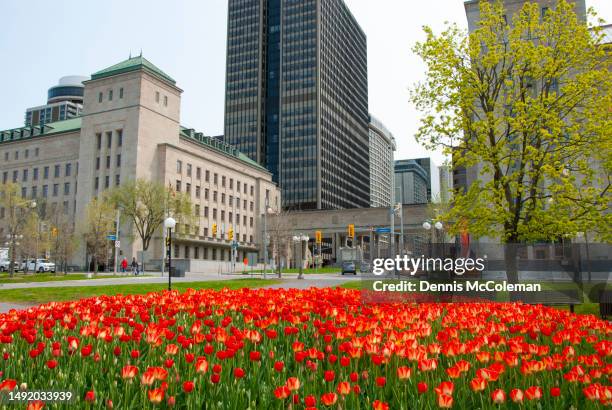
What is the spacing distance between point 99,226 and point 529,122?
51030 millimetres

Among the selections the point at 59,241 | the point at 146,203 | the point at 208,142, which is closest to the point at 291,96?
the point at 208,142

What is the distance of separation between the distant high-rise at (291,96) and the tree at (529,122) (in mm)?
127473

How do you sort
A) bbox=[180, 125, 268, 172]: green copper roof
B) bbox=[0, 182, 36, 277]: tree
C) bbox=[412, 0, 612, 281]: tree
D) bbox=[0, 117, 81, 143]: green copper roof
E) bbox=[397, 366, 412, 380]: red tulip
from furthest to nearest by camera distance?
bbox=[180, 125, 268, 172]: green copper roof, bbox=[0, 117, 81, 143]: green copper roof, bbox=[0, 182, 36, 277]: tree, bbox=[412, 0, 612, 281]: tree, bbox=[397, 366, 412, 380]: red tulip

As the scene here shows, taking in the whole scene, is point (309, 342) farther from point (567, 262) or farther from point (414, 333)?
point (567, 262)

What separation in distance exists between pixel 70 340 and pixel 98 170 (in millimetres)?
86354

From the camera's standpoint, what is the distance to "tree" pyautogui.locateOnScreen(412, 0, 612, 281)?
1775cm

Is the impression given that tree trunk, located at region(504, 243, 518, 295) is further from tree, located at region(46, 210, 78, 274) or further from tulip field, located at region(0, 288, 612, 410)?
tree, located at region(46, 210, 78, 274)

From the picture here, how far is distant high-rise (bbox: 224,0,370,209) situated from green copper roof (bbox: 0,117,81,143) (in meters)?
68.9

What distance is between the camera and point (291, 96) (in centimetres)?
15975

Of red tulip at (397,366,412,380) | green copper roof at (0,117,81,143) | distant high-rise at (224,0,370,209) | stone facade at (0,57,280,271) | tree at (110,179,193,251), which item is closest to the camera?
red tulip at (397,366,412,380)

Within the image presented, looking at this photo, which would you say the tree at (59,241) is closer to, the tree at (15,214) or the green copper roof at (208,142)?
the tree at (15,214)

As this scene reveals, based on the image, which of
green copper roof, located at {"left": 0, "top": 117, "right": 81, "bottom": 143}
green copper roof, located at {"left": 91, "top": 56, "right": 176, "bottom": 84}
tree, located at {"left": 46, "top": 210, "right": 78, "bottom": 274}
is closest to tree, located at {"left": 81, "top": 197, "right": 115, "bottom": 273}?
tree, located at {"left": 46, "top": 210, "right": 78, "bottom": 274}

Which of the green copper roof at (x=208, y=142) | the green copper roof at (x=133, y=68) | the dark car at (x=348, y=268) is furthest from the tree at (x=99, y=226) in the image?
the green copper roof at (x=208, y=142)

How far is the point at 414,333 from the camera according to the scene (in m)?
5.64
